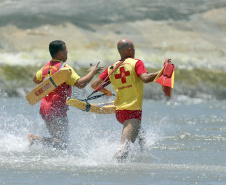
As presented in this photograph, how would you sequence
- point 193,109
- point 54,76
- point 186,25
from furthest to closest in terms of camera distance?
1. point 186,25
2. point 193,109
3. point 54,76

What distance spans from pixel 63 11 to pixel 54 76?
24051 mm

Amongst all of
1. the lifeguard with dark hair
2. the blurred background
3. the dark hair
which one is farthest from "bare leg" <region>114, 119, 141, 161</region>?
the blurred background

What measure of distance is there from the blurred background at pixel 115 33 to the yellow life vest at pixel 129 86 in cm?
1647

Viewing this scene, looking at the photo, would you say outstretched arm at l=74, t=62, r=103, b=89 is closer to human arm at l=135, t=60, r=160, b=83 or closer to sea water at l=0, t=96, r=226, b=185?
human arm at l=135, t=60, r=160, b=83

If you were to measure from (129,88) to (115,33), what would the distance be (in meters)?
23.5

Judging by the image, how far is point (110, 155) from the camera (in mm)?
8086

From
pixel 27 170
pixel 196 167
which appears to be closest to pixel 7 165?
pixel 27 170

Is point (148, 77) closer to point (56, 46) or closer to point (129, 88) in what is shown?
point (129, 88)

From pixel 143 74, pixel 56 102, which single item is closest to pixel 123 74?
pixel 143 74

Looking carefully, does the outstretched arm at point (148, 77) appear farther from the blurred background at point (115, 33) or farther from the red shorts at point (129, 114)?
the blurred background at point (115, 33)

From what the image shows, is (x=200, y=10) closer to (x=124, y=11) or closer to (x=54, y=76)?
(x=124, y=11)

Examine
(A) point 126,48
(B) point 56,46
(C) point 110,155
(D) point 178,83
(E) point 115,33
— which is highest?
(E) point 115,33

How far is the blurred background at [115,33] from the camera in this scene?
87.2ft

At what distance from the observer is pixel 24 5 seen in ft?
107
